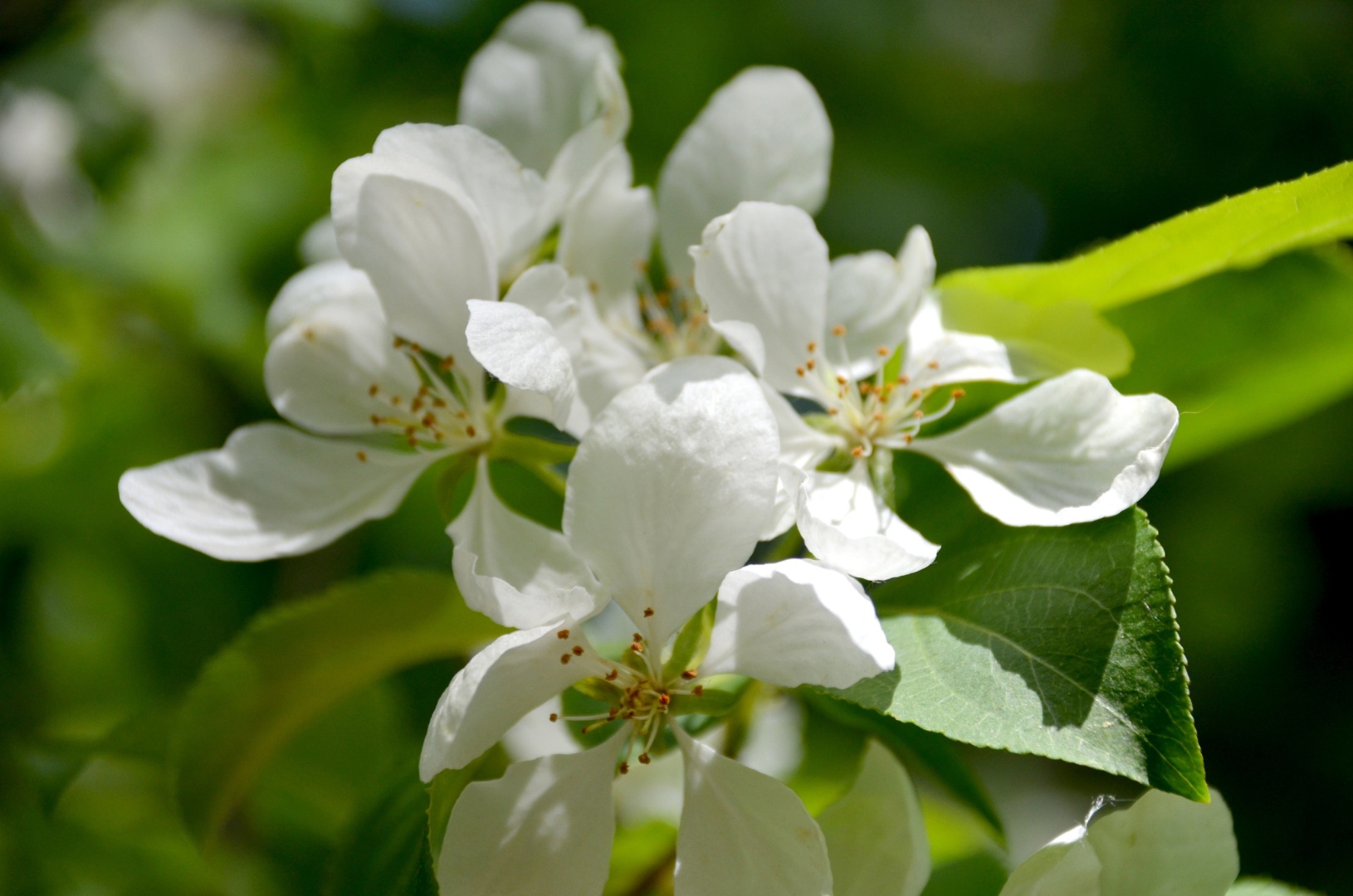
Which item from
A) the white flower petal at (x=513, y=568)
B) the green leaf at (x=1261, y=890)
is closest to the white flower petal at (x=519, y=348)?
the white flower petal at (x=513, y=568)

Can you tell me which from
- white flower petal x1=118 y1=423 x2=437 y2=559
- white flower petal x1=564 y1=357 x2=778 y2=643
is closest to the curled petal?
white flower petal x1=118 y1=423 x2=437 y2=559

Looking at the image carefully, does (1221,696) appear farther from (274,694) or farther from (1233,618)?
(274,694)

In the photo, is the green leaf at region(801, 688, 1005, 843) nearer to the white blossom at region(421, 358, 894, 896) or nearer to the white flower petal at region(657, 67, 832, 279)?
the white blossom at region(421, 358, 894, 896)

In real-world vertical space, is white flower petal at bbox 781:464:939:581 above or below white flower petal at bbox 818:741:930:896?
above

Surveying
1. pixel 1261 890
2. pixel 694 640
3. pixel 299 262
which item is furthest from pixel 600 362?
pixel 299 262

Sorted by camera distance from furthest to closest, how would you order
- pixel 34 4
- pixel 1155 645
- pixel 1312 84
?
pixel 1312 84 < pixel 34 4 < pixel 1155 645

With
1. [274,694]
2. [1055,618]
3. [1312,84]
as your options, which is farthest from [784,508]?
[1312,84]
